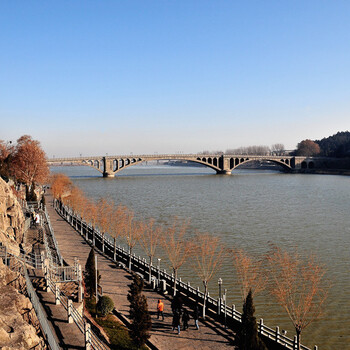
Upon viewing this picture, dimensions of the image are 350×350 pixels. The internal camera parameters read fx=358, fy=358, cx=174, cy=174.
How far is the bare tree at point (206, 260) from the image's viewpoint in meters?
18.7

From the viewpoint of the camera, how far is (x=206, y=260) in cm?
2255

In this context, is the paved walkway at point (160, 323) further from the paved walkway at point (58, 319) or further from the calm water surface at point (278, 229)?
the paved walkway at point (58, 319)

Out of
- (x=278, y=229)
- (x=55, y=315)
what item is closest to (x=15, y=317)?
(x=55, y=315)

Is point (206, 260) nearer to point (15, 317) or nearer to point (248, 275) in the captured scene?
point (248, 275)

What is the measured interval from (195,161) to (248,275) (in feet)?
295

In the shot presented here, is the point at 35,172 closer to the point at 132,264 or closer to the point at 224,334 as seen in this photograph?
the point at 132,264

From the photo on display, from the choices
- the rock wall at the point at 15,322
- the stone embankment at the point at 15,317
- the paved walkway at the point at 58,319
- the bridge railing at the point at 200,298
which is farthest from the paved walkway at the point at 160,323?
the rock wall at the point at 15,322

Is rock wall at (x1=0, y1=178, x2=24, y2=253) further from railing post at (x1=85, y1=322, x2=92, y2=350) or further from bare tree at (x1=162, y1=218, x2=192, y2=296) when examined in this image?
railing post at (x1=85, y1=322, x2=92, y2=350)

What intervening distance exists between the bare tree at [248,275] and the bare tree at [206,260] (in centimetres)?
126

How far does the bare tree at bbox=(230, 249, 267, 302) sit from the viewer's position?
17344 mm

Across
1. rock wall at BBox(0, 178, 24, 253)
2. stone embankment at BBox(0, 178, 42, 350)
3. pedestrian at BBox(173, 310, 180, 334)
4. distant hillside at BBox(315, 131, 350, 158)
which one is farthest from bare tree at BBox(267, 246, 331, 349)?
distant hillside at BBox(315, 131, 350, 158)

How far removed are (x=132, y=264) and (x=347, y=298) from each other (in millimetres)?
13561

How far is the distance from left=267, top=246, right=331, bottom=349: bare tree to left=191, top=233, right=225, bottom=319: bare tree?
10.4ft

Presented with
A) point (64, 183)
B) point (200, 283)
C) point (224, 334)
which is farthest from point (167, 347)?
point (64, 183)
